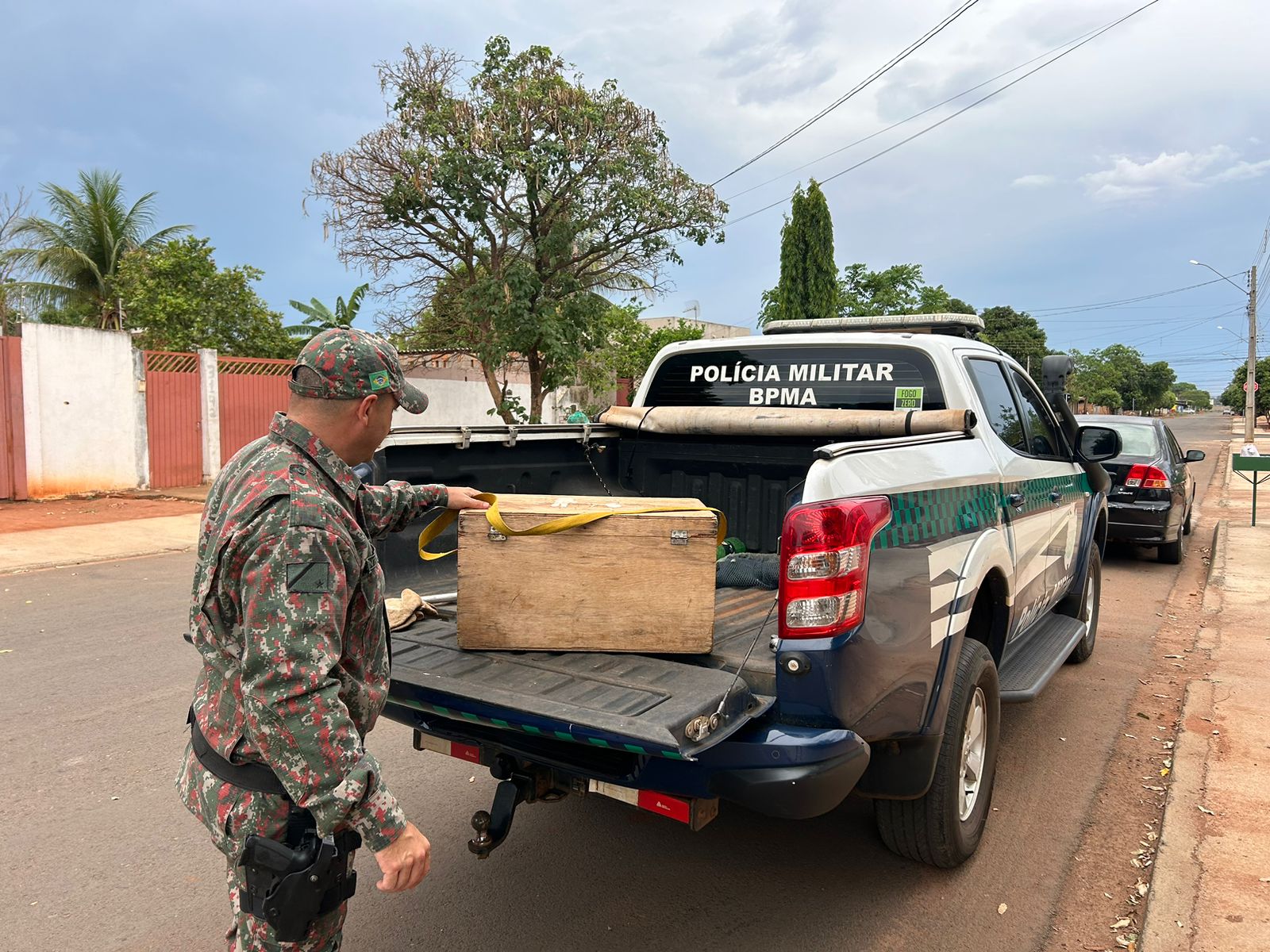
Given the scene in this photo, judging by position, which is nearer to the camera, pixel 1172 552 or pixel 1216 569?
pixel 1216 569

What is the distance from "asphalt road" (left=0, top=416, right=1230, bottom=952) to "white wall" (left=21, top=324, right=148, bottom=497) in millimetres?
10043

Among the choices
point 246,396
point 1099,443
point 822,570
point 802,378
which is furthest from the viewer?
point 246,396

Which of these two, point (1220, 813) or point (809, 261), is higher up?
point (809, 261)

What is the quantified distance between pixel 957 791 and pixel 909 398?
5.70 feet

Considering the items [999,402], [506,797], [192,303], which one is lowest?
[506,797]

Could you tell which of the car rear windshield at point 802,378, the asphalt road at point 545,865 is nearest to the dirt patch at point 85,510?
the asphalt road at point 545,865

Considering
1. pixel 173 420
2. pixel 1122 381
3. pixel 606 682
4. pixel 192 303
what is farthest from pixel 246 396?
pixel 1122 381

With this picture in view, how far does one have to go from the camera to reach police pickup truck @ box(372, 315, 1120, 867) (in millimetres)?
2463

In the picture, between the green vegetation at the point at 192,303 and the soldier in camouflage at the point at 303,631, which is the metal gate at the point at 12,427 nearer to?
the green vegetation at the point at 192,303

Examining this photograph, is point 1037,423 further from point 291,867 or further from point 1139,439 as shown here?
point 1139,439

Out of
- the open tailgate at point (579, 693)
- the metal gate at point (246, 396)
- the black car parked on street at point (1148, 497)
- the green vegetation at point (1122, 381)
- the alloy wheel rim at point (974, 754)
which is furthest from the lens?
the green vegetation at point (1122, 381)

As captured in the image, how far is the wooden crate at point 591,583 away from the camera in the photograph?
9.33 ft

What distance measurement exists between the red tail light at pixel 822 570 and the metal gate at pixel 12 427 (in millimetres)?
14009

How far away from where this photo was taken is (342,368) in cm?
187
